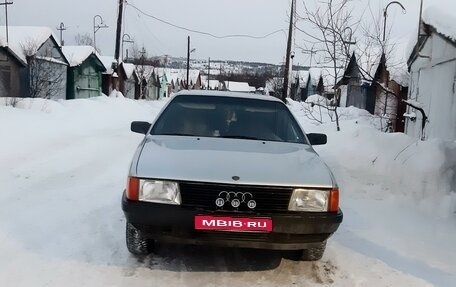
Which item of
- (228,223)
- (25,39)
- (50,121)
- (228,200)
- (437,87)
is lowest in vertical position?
(50,121)

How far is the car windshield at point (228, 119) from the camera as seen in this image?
4953 mm

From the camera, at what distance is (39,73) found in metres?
27.2

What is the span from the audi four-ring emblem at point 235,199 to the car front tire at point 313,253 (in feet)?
2.93

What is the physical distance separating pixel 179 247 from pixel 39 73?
25221 millimetres

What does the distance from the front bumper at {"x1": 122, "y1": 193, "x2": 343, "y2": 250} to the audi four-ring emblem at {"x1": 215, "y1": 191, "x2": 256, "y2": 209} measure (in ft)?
0.22

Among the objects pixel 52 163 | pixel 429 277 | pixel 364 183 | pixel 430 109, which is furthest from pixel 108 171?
pixel 430 109

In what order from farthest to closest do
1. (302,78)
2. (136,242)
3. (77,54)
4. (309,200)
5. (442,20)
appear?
(302,78) → (77,54) → (442,20) → (136,242) → (309,200)

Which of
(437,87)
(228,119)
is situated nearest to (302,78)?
(437,87)

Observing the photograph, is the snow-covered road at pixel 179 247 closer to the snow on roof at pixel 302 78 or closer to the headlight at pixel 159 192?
the headlight at pixel 159 192

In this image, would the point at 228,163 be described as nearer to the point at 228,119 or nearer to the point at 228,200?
the point at 228,200

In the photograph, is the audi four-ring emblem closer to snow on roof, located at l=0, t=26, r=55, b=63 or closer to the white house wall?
the white house wall

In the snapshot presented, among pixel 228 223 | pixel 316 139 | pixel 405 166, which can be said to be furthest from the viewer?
pixel 405 166

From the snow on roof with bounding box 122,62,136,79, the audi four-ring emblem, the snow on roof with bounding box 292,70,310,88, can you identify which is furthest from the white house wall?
the snow on roof with bounding box 292,70,310,88

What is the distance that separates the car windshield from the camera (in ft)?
16.3
